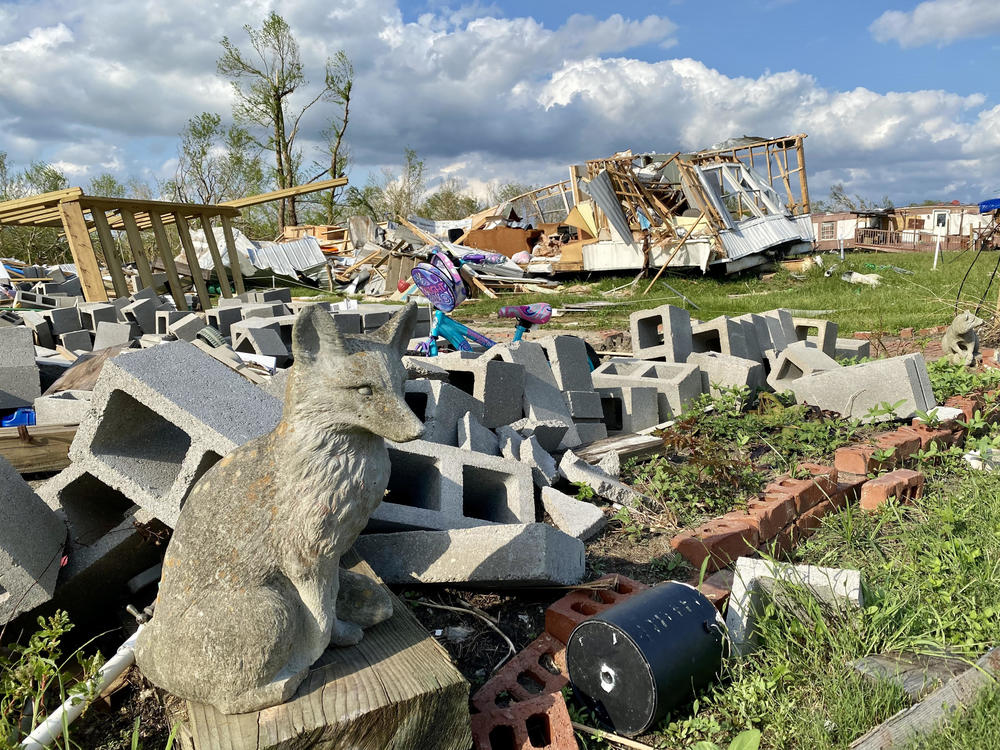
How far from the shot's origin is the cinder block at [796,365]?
20.1 ft

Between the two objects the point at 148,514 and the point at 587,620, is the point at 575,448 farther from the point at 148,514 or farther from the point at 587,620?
the point at 148,514

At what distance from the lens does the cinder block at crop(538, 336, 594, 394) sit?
548cm

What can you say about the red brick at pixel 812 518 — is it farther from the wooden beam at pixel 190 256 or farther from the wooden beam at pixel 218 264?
the wooden beam at pixel 190 256

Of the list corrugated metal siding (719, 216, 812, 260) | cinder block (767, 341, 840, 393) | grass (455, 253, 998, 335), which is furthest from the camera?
corrugated metal siding (719, 216, 812, 260)

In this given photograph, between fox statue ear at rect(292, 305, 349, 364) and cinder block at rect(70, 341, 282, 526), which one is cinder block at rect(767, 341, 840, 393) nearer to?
cinder block at rect(70, 341, 282, 526)

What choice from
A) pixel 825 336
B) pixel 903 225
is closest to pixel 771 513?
pixel 825 336

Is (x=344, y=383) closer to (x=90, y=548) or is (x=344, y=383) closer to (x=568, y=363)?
(x=90, y=548)

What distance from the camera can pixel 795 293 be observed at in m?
16.0

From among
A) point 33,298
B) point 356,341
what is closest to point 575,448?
point 356,341

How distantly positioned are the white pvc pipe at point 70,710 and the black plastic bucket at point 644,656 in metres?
1.53

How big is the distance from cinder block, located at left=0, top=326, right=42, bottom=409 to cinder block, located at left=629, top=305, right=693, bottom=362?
5.26m

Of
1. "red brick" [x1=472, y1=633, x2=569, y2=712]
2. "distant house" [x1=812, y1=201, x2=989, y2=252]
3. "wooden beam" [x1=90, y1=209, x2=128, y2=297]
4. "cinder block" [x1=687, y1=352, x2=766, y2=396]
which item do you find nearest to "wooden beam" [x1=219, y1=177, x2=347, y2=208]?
"wooden beam" [x1=90, y1=209, x2=128, y2=297]

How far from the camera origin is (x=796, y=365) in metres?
6.34

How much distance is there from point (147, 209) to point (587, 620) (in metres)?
12.9
